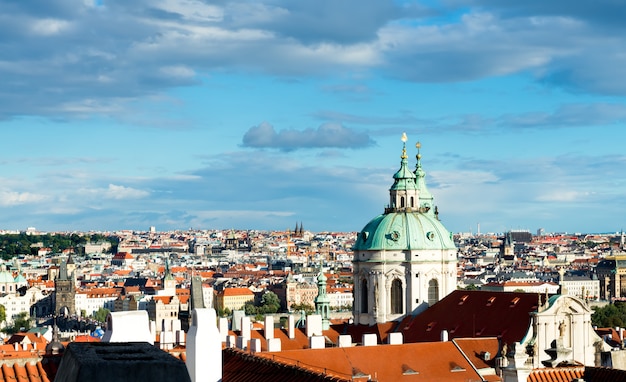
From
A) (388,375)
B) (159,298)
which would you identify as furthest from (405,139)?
(159,298)

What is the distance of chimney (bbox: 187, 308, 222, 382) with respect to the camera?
9438 millimetres

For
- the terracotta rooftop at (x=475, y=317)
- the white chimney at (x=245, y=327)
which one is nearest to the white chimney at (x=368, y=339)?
the terracotta rooftop at (x=475, y=317)

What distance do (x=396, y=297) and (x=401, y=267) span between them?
5.21ft

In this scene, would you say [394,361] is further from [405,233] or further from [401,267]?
[405,233]

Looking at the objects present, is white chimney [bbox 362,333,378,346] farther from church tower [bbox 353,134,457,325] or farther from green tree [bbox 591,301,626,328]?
green tree [bbox 591,301,626,328]

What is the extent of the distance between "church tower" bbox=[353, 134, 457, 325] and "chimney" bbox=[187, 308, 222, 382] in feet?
160

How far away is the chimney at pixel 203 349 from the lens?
944cm

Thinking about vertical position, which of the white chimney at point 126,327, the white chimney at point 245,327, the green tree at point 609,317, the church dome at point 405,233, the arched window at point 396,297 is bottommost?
the green tree at point 609,317

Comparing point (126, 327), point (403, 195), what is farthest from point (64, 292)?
point (126, 327)

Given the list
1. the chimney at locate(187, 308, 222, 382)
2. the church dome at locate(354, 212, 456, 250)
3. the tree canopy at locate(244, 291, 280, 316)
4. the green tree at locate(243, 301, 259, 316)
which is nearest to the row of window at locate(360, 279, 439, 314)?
the church dome at locate(354, 212, 456, 250)

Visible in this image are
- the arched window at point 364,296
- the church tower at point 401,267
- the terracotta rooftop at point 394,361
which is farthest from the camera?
the arched window at point 364,296

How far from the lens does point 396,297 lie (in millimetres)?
58562

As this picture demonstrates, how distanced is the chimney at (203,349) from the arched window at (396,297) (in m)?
49.2

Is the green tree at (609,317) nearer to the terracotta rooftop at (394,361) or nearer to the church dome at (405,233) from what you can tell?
the church dome at (405,233)
